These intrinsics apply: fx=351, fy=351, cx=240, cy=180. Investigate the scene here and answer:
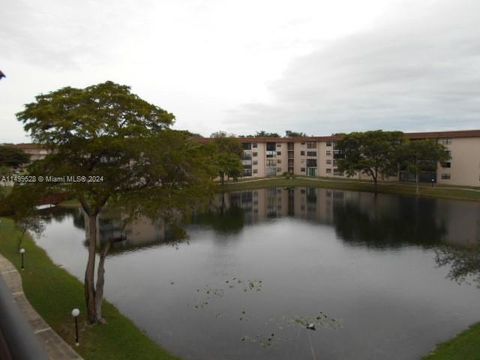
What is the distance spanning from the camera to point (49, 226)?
4328 cm

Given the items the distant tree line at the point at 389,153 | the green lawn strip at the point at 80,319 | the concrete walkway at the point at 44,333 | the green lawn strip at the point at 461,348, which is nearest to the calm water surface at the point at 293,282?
the green lawn strip at the point at 461,348

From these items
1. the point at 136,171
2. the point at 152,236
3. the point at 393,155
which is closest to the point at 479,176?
the point at 393,155

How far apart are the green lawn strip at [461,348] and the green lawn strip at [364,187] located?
4957 centimetres

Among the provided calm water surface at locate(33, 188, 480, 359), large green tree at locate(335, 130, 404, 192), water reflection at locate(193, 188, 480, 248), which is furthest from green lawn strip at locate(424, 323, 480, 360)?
large green tree at locate(335, 130, 404, 192)

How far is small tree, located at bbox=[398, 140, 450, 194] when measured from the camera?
65.4 meters

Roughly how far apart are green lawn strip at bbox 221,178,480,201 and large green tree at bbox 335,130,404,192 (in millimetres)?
3741

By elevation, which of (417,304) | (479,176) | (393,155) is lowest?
(417,304)

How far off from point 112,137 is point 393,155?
6244 centimetres

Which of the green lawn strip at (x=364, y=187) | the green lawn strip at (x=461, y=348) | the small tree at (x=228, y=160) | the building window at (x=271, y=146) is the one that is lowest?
the green lawn strip at (x=461, y=348)

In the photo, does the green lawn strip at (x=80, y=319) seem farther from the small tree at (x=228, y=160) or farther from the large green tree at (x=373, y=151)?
the large green tree at (x=373, y=151)

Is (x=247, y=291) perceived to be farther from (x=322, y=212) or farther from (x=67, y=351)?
(x=322, y=212)

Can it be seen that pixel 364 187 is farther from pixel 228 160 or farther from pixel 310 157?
pixel 228 160

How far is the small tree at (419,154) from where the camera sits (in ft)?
215

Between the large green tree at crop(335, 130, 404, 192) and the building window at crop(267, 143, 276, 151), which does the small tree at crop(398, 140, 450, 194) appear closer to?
the large green tree at crop(335, 130, 404, 192)
